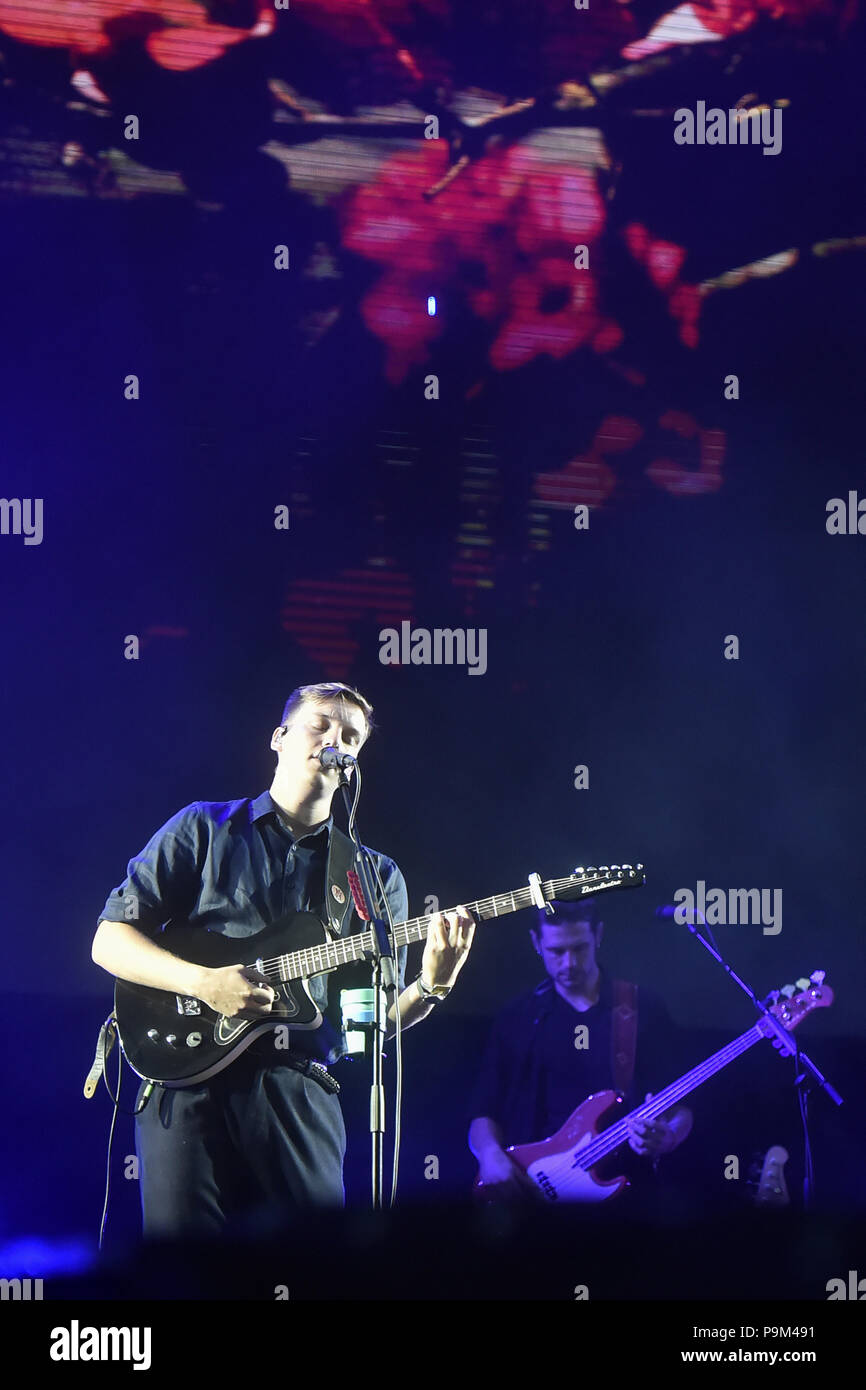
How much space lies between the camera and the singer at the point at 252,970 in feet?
11.0

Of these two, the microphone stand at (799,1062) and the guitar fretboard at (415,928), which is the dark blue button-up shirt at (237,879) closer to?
the guitar fretboard at (415,928)

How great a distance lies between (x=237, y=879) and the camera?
3.50 meters

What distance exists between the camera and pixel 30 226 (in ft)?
12.4

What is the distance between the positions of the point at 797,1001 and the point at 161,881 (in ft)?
5.94

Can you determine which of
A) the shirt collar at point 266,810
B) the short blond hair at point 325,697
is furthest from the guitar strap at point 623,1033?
the short blond hair at point 325,697

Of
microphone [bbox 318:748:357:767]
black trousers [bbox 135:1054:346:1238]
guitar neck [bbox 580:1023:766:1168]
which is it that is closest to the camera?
microphone [bbox 318:748:357:767]

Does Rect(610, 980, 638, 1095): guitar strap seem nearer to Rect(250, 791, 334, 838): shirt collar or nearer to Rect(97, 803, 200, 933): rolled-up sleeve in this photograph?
Rect(250, 791, 334, 838): shirt collar

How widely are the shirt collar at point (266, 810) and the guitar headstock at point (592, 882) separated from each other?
631 millimetres

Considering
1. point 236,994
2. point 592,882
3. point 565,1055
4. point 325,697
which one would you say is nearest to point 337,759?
point 325,697

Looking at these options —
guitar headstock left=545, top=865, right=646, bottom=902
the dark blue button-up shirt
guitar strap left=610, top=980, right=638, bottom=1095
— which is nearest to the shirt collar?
the dark blue button-up shirt

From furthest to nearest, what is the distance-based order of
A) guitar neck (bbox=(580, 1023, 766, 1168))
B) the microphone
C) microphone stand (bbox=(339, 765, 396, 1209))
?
guitar neck (bbox=(580, 1023, 766, 1168))
the microphone
microphone stand (bbox=(339, 765, 396, 1209))

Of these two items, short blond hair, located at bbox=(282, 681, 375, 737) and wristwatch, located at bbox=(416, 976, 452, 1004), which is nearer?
wristwatch, located at bbox=(416, 976, 452, 1004)

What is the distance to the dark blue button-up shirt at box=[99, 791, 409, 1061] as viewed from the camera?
3459 mm

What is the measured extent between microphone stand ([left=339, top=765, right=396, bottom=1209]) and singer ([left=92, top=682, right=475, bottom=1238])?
0.09 m
